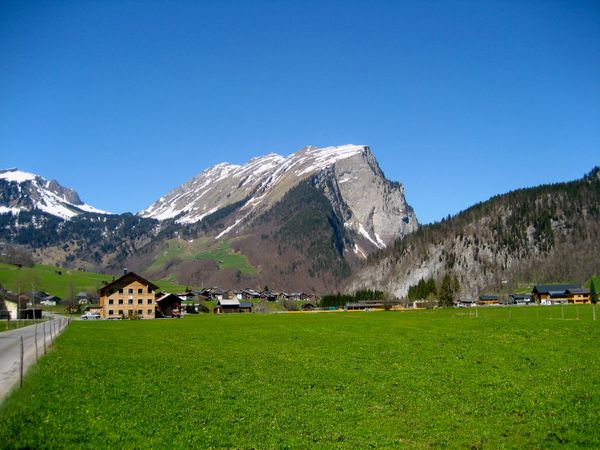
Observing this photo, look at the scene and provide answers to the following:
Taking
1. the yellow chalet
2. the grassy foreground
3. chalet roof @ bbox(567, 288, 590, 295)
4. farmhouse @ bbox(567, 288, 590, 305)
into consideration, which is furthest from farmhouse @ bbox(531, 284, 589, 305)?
the grassy foreground

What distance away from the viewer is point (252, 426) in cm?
1797

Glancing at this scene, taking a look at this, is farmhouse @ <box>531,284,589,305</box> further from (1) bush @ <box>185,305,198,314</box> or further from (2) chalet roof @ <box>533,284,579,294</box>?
(1) bush @ <box>185,305,198,314</box>

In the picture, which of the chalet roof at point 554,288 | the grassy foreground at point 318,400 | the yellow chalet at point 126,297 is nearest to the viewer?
the grassy foreground at point 318,400

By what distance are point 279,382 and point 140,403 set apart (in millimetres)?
6991

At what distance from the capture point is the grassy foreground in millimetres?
16656

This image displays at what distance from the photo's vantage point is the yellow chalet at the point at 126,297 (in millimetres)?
145500

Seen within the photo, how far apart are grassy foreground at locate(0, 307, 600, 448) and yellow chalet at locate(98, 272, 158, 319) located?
365 ft

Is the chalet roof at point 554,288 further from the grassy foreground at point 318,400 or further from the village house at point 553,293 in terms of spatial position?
the grassy foreground at point 318,400

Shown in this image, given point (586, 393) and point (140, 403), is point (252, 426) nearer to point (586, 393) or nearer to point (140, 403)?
point (140, 403)

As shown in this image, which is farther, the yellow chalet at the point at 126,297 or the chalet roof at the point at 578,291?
the chalet roof at the point at 578,291

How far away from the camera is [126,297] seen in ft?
480

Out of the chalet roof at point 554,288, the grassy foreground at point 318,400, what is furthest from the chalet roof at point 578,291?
the grassy foreground at point 318,400

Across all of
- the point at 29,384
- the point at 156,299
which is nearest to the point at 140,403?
the point at 29,384

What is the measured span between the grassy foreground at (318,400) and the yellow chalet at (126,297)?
111m
